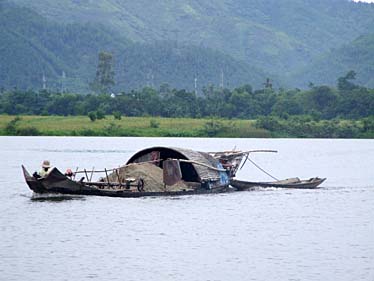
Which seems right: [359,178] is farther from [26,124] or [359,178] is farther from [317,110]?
[317,110]

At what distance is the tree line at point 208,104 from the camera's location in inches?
4274

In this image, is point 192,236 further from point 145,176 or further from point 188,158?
point 188,158

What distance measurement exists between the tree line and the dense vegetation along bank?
12.3ft

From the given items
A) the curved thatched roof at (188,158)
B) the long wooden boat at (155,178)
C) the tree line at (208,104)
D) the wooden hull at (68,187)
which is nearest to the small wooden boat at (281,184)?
the long wooden boat at (155,178)

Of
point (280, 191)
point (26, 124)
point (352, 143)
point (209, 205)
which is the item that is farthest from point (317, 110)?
point (209, 205)

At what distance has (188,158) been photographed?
128 feet

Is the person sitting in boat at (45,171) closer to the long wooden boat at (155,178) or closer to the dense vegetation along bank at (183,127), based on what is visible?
the long wooden boat at (155,178)

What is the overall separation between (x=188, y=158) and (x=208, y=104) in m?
75.3

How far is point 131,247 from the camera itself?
26.8 metres

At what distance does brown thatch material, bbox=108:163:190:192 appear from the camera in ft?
122

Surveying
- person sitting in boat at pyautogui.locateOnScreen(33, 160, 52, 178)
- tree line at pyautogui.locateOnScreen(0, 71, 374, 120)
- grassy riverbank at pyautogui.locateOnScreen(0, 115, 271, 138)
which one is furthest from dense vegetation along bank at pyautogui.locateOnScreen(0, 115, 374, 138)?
person sitting in boat at pyautogui.locateOnScreen(33, 160, 52, 178)

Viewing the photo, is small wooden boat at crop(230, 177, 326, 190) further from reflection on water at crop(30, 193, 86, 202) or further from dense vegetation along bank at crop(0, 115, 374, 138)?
dense vegetation along bank at crop(0, 115, 374, 138)

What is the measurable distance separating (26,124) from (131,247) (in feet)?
228

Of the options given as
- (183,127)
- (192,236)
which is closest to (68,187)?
(192,236)
